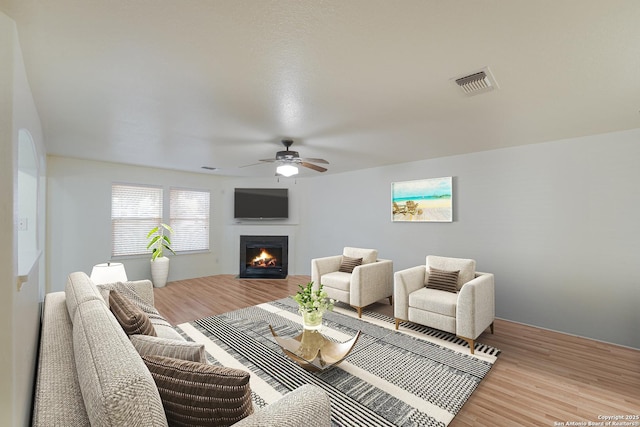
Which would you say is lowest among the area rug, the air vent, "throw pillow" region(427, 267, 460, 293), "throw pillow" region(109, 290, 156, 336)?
the area rug

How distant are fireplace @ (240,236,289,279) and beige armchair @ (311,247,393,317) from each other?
7.22ft

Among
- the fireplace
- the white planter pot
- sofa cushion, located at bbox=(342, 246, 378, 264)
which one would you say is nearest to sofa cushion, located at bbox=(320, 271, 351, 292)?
sofa cushion, located at bbox=(342, 246, 378, 264)

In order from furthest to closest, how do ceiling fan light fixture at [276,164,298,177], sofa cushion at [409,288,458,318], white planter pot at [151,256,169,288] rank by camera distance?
white planter pot at [151,256,169,288] → ceiling fan light fixture at [276,164,298,177] → sofa cushion at [409,288,458,318]

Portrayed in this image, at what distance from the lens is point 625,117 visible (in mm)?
2781

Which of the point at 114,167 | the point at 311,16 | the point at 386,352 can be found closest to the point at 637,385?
the point at 386,352

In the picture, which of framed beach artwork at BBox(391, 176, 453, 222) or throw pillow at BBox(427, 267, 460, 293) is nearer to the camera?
throw pillow at BBox(427, 267, 460, 293)

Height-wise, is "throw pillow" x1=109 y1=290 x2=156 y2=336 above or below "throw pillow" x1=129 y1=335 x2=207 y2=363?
above

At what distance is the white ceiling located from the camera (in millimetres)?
1428

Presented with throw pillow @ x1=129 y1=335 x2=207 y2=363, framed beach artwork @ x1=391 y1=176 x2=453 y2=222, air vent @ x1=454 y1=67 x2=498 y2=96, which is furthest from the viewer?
framed beach artwork @ x1=391 y1=176 x2=453 y2=222

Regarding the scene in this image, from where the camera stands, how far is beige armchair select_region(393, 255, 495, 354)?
2.98 meters

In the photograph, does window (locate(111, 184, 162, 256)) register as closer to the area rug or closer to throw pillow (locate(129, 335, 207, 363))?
the area rug

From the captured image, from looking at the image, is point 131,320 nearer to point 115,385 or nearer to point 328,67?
point 115,385

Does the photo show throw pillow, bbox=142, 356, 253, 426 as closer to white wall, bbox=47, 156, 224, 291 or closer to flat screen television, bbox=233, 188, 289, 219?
white wall, bbox=47, 156, 224, 291

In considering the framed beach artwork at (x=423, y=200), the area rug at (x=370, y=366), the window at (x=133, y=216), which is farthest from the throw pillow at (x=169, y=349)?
the window at (x=133, y=216)
